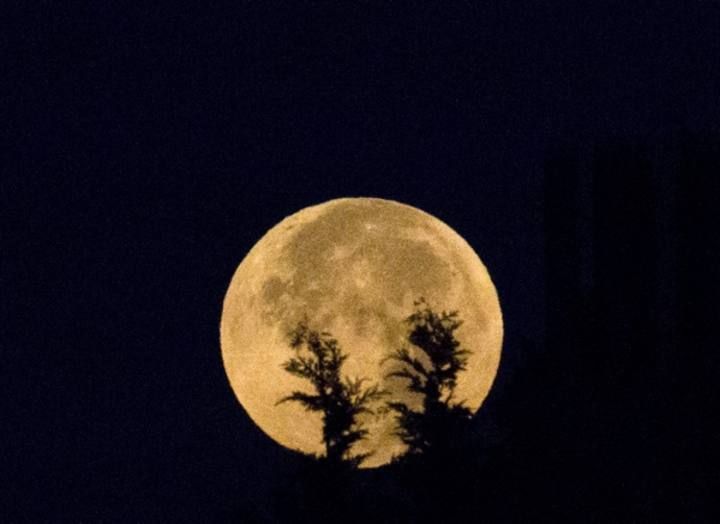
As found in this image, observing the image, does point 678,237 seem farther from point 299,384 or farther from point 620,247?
point 299,384

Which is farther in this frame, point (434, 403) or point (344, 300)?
point (344, 300)

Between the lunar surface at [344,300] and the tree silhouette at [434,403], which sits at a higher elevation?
the lunar surface at [344,300]

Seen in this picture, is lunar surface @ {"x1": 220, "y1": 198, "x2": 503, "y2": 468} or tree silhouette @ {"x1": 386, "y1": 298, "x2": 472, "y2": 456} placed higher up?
lunar surface @ {"x1": 220, "y1": 198, "x2": 503, "y2": 468}

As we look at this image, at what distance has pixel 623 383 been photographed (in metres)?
12.2

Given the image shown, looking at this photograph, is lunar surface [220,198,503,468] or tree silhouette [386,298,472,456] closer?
tree silhouette [386,298,472,456]

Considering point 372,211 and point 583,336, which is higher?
point 372,211

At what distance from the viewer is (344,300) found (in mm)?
17859

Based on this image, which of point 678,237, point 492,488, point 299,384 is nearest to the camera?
point 492,488

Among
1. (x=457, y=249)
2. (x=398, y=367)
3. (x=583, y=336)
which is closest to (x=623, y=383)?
(x=583, y=336)

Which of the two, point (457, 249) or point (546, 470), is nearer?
point (546, 470)

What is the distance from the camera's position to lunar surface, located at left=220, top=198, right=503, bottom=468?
17516 mm

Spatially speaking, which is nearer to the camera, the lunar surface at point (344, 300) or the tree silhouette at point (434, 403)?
the tree silhouette at point (434, 403)

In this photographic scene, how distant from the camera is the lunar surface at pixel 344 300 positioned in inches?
690

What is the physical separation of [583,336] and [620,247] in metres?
11.9
